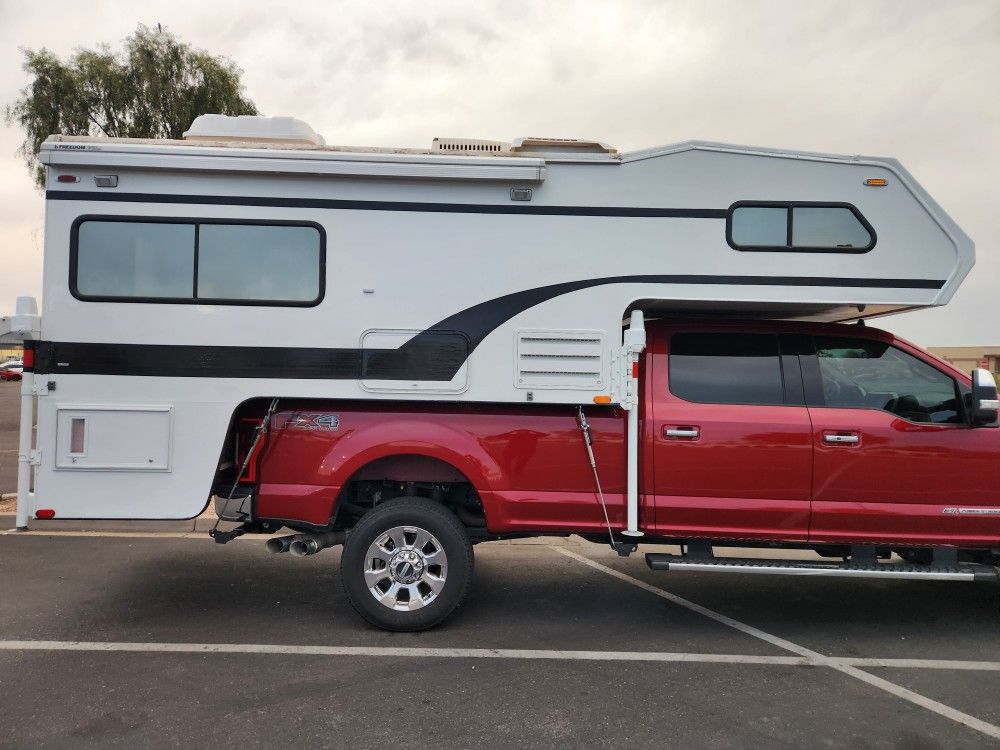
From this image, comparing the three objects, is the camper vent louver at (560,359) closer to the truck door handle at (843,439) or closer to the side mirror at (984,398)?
the truck door handle at (843,439)

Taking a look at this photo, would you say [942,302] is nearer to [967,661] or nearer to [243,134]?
[967,661]

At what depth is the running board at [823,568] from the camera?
4.61 metres

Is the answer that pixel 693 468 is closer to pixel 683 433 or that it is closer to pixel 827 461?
pixel 683 433

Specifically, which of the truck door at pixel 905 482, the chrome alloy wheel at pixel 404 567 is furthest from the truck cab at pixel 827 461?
the chrome alloy wheel at pixel 404 567

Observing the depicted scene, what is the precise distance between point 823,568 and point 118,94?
1273cm

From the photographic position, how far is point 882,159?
4805mm

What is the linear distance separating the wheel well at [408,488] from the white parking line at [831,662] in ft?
5.61

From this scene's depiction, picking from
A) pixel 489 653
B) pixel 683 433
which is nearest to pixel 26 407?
pixel 489 653

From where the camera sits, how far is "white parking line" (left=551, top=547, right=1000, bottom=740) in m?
3.66

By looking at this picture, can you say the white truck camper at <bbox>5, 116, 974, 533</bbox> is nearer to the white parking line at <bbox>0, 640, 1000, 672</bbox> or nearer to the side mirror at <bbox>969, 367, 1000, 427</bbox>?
the side mirror at <bbox>969, 367, 1000, 427</bbox>

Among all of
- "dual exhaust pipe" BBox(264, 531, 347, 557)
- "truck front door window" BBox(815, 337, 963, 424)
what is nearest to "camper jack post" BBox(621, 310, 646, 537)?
"truck front door window" BBox(815, 337, 963, 424)

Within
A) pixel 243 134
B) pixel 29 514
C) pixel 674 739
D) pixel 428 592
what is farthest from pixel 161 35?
pixel 674 739

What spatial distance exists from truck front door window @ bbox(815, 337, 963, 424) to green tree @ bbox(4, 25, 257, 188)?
11074 millimetres

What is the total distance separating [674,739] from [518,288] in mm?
2796
